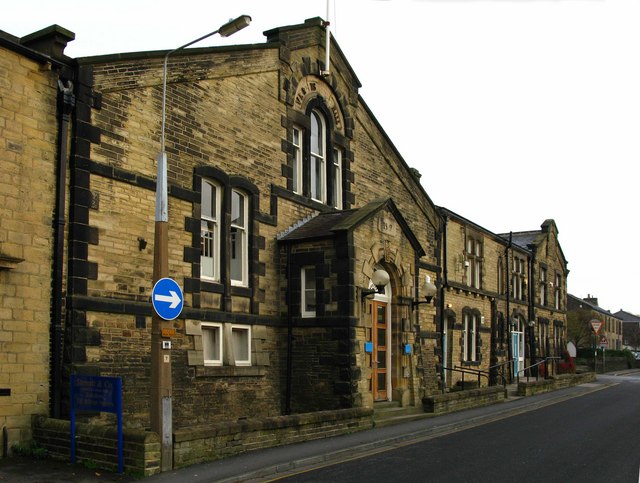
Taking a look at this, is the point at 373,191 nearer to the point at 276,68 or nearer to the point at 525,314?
the point at 276,68

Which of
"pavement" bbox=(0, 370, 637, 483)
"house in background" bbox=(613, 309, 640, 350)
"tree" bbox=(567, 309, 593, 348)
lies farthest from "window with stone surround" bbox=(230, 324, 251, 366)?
"house in background" bbox=(613, 309, 640, 350)

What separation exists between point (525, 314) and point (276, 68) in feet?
80.5

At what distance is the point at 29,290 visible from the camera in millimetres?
12172

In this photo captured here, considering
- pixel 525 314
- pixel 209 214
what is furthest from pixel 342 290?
pixel 525 314

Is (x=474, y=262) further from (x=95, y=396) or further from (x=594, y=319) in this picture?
(x=594, y=319)

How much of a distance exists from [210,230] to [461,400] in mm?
9596

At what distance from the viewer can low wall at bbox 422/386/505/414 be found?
1967 centimetres

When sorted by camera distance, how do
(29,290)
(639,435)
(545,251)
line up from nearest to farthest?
1. (29,290)
2. (639,435)
3. (545,251)

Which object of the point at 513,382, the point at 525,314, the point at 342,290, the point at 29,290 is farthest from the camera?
the point at 525,314

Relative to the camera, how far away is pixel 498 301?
34531 mm

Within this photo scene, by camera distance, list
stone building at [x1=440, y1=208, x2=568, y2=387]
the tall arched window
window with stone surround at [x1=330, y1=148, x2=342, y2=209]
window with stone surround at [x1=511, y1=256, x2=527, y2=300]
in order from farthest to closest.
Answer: window with stone surround at [x1=511, y1=256, x2=527, y2=300], stone building at [x1=440, y1=208, x2=568, y2=387], window with stone surround at [x1=330, y1=148, x2=342, y2=209], the tall arched window

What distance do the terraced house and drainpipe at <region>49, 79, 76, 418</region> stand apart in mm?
37

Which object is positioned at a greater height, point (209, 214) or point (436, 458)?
point (209, 214)

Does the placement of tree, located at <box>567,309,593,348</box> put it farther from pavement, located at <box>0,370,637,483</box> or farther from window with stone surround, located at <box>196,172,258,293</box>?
window with stone surround, located at <box>196,172,258,293</box>
